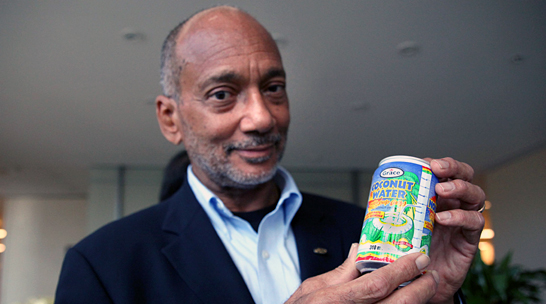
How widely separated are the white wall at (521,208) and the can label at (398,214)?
22.5 feet

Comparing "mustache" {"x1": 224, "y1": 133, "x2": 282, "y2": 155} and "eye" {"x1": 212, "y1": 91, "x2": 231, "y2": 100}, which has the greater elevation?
"eye" {"x1": 212, "y1": 91, "x2": 231, "y2": 100}

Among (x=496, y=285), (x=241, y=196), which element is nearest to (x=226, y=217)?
(x=241, y=196)

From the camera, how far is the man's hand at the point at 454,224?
75 cm

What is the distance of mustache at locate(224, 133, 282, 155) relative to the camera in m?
1.03

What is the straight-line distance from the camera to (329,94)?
15.0 feet

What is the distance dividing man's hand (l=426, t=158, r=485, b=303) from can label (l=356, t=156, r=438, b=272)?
0.04m

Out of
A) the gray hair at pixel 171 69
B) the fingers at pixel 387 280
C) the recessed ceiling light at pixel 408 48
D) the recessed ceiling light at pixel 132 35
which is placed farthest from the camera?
the recessed ceiling light at pixel 408 48

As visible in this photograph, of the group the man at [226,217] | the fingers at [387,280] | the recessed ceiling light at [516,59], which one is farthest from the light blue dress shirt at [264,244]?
the recessed ceiling light at [516,59]

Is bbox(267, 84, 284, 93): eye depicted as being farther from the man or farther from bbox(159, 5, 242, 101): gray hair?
bbox(159, 5, 242, 101): gray hair

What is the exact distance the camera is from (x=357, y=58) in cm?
373

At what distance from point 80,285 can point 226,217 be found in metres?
0.36

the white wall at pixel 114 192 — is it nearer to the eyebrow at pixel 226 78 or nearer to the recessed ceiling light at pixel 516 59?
the recessed ceiling light at pixel 516 59

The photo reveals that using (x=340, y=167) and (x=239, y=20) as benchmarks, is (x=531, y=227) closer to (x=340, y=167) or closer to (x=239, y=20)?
(x=340, y=167)

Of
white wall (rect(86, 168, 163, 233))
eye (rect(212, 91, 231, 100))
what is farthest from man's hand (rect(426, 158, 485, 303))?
white wall (rect(86, 168, 163, 233))
